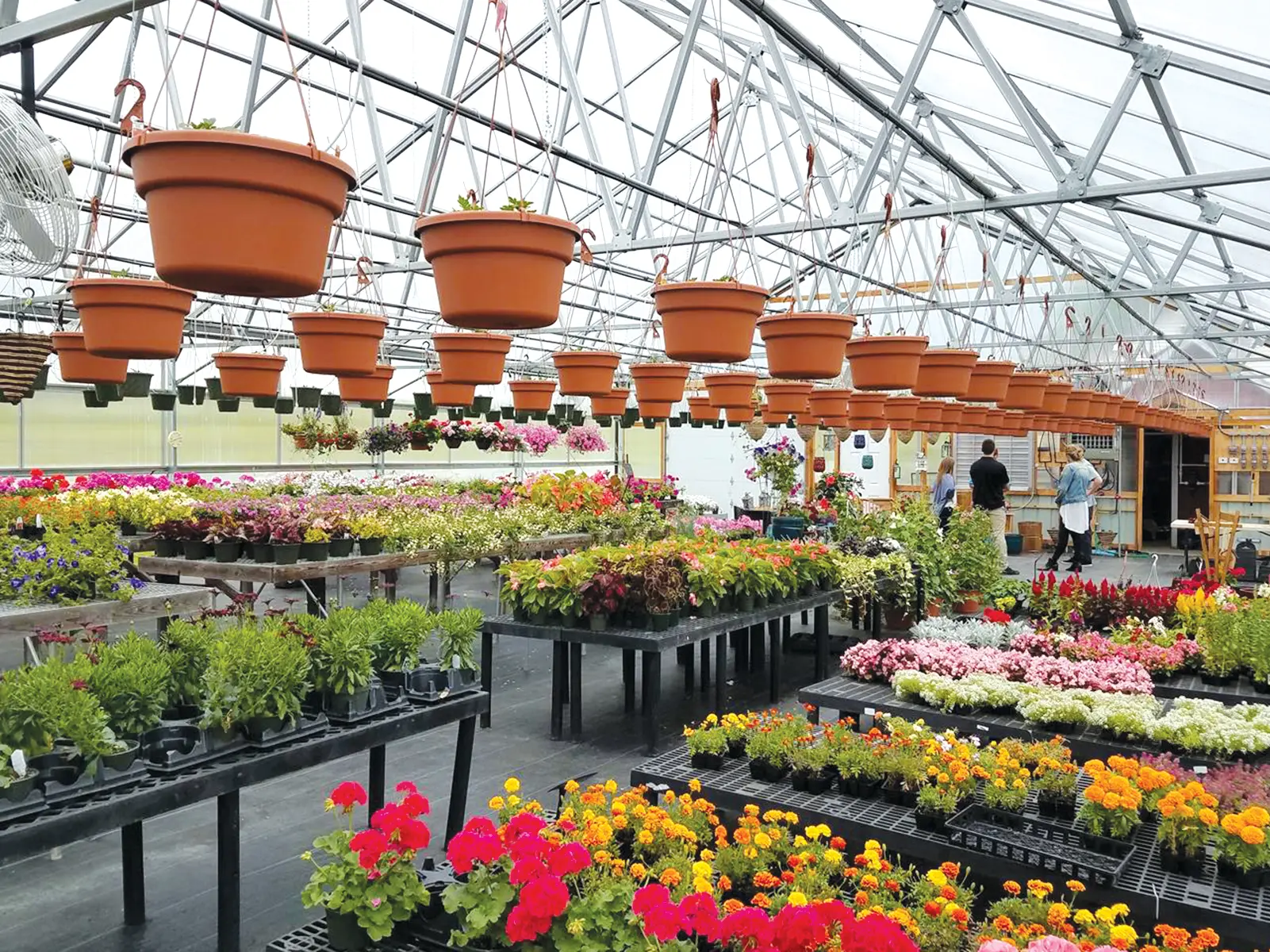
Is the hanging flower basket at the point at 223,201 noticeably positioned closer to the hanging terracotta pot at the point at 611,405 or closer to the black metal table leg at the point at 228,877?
the black metal table leg at the point at 228,877

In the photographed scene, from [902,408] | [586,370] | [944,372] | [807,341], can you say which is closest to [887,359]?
[807,341]

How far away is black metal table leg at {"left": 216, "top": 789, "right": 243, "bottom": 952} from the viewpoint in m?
2.82

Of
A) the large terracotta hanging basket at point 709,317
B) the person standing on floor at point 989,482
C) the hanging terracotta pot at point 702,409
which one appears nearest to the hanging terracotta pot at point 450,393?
the hanging terracotta pot at point 702,409

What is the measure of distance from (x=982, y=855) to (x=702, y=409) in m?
5.79

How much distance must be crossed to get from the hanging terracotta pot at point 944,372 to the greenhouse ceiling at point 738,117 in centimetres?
41

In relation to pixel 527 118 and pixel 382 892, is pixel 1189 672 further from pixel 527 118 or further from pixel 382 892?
pixel 527 118

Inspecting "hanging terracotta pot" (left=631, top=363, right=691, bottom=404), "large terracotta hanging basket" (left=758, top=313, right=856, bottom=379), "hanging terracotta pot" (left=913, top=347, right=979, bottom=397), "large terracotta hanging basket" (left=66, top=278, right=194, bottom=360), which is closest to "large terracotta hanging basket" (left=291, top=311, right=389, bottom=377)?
"large terracotta hanging basket" (left=66, top=278, right=194, bottom=360)

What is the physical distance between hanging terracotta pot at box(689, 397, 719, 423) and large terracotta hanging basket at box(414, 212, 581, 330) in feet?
18.3

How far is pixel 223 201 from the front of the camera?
4.96 ft

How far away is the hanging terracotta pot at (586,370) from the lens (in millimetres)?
4434

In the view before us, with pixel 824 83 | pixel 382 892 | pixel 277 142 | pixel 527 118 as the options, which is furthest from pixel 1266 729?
pixel 527 118

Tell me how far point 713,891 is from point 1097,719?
7.73 ft

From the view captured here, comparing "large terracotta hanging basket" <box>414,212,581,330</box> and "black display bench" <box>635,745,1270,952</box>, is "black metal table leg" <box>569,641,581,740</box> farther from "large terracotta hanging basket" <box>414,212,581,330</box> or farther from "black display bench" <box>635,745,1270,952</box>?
"large terracotta hanging basket" <box>414,212,581,330</box>

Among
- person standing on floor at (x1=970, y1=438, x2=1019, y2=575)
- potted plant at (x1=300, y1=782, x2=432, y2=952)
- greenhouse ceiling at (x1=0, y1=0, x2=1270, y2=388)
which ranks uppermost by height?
greenhouse ceiling at (x1=0, y1=0, x2=1270, y2=388)
